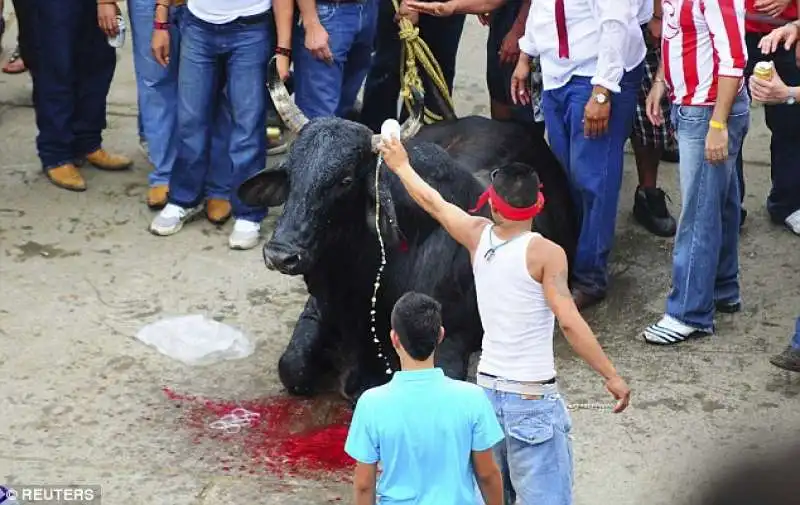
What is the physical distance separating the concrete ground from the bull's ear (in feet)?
3.25

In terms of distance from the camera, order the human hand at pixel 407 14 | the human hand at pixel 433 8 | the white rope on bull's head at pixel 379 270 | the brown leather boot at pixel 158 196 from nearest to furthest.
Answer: the white rope on bull's head at pixel 379 270, the human hand at pixel 433 8, the human hand at pixel 407 14, the brown leather boot at pixel 158 196

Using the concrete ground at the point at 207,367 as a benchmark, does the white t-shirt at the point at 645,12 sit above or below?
above

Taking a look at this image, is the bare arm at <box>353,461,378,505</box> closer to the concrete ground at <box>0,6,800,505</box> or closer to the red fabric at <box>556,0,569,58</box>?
the concrete ground at <box>0,6,800,505</box>

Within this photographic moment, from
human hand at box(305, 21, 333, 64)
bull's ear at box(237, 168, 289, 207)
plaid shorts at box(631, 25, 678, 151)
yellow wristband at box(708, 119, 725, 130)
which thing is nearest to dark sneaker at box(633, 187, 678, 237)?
plaid shorts at box(631, 25, 678, 151)

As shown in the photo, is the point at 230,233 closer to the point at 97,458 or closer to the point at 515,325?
the point at 97,458

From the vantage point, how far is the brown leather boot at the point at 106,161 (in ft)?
29.2

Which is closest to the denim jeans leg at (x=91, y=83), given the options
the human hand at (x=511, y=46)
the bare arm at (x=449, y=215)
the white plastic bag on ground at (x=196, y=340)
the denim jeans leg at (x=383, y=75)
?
the denim jeans leg at (x=383, y=75)

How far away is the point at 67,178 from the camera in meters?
8.62

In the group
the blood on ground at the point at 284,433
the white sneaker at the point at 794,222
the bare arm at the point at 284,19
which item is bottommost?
the blood on ground at the point at 284,433

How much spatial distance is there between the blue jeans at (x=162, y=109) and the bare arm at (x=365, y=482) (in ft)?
13.3

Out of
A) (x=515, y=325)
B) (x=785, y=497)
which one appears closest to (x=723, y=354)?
(x=515, y=325)

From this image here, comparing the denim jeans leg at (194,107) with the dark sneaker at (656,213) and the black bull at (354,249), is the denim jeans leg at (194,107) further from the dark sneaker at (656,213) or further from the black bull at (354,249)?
the dark sneaker at (656,213)

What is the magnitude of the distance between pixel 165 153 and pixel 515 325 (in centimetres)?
400

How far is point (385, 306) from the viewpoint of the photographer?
6.44 metres
